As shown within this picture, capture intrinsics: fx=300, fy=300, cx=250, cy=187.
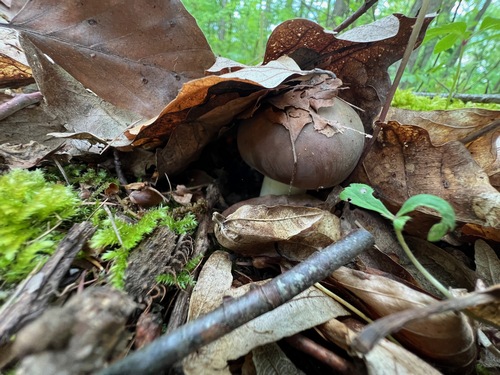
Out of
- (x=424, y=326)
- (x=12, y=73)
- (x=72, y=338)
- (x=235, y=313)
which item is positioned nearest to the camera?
(x=72, y=338)

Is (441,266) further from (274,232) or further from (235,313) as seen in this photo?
(235,313)

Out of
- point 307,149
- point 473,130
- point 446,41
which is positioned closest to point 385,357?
point 307,149

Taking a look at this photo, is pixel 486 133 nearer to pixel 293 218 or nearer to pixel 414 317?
pixel 293 218

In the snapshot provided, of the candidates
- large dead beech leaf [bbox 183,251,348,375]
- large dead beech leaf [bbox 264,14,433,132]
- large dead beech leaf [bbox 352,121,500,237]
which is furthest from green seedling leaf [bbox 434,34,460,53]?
large dead beech leaf [bbox 183,251,348,375]

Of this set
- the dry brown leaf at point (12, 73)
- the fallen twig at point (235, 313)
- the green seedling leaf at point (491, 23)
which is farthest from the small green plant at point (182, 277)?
the green seedling leaf at point (491, 23)

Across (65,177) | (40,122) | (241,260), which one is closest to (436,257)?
(241,260)

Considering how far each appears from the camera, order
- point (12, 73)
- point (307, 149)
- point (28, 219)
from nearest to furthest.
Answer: point (28, 219), point (307, 149), point (12, 73)

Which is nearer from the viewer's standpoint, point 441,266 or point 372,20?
point 441,266
